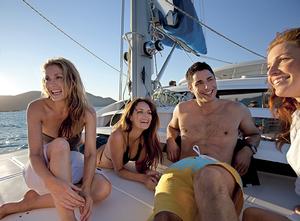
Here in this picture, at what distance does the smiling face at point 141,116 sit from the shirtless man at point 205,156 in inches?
10.9

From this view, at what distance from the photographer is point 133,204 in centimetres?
176

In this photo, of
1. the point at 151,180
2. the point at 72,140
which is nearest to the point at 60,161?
the point at 72,140

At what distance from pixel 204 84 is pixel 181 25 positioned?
9.56 feet

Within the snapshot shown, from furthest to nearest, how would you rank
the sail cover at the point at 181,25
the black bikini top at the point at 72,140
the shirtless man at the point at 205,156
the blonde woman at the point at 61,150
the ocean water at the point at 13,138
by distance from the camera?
the ocean water at the point at 13,138, the sail cover at the point at 181,25, the black bikini top at the point at 72,140, the blonde woman at the point at 61,150, the shirtless man at the point at 205,156

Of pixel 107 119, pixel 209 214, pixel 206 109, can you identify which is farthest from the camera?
pixel 107 119

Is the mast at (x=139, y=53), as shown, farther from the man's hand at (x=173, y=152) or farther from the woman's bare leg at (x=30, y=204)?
the woman's bare leg at (x=30, y=204)

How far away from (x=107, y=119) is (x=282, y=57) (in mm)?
3875

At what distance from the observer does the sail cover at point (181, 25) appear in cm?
436

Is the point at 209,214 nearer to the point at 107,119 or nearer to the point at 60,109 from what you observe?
the point at 60,109

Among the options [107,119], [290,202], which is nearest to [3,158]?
[107,119]

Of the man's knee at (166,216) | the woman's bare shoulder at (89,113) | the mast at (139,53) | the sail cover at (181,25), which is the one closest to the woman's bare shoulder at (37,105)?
the woman's bare shoulder at (89,113)

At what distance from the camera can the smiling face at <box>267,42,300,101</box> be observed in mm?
1138

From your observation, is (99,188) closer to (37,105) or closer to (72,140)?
(72,140)

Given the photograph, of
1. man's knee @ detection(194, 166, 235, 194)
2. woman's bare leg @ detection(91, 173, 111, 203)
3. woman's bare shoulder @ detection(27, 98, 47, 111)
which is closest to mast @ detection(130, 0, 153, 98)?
woman's bare shoulder @ detection(27, 98, 47, 111)
